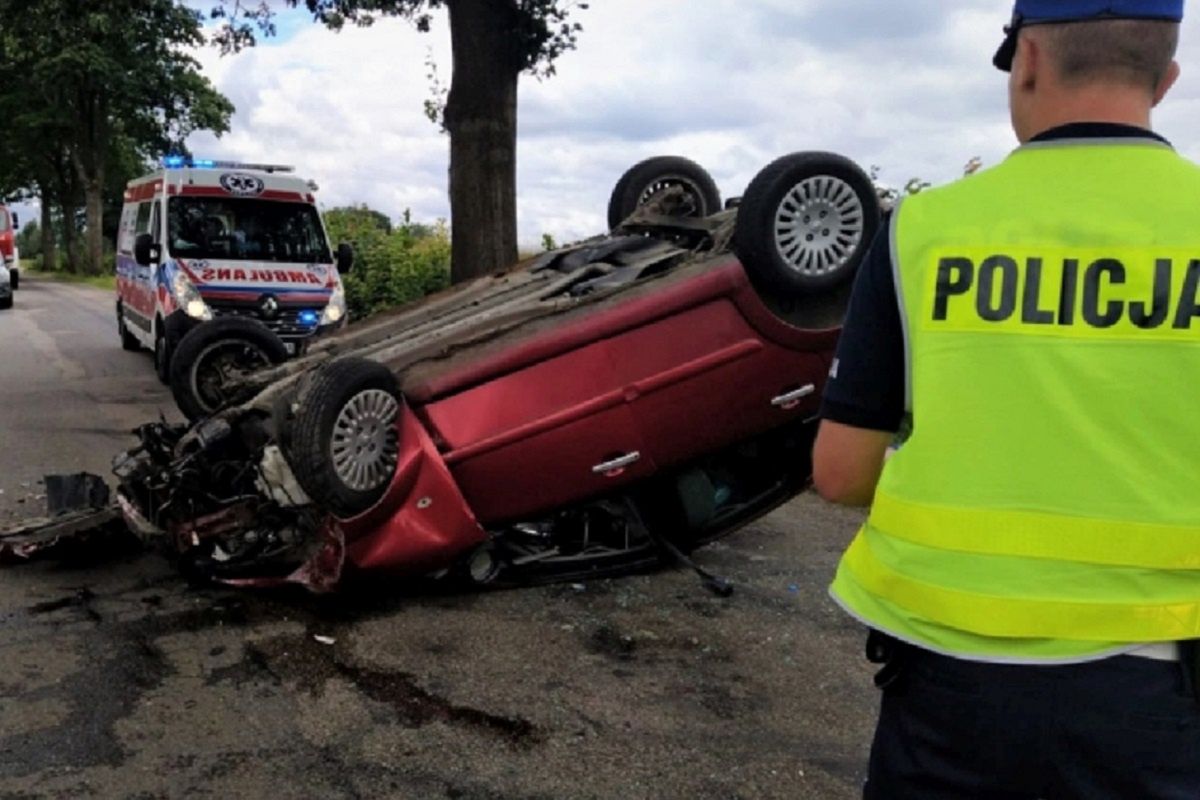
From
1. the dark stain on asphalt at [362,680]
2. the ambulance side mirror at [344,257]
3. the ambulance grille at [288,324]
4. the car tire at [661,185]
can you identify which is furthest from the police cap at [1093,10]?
the ambulance side mirror at [344,257]

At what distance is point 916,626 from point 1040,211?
1.80 feet

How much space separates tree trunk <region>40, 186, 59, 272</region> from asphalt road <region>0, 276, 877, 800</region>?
46985 millimetres

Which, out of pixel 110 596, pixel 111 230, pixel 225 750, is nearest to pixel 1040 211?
pixel 225 750

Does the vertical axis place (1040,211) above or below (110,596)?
above

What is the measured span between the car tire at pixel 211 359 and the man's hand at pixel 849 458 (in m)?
4.95

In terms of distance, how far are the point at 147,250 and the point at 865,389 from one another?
11.0 meters

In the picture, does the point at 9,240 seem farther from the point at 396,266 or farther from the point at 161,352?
the point at 161,352

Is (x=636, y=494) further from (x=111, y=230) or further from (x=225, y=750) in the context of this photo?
(x=111, y=230)

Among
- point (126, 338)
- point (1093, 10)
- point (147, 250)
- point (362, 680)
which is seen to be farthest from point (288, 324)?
point (1093, 10)

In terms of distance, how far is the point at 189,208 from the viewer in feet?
38.1

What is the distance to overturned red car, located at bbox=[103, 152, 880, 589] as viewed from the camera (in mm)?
4754

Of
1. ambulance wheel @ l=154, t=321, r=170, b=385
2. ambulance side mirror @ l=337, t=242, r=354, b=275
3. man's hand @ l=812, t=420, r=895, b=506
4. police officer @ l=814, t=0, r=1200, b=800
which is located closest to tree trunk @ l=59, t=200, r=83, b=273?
ambulance wheel @ l=154, t=321, r=170, b=385

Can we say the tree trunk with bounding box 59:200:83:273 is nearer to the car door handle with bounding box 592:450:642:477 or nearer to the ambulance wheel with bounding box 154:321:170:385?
the ambulance wheel with bounding box 154:321:170:385

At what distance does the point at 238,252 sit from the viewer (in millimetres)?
11531
